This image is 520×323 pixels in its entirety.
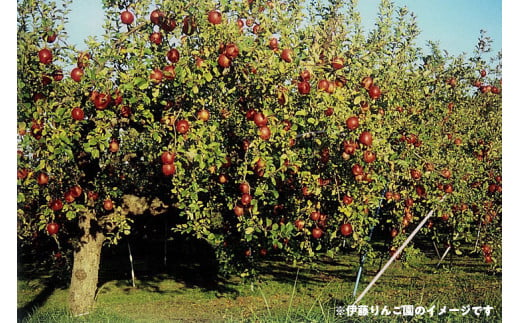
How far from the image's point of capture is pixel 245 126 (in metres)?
5.06

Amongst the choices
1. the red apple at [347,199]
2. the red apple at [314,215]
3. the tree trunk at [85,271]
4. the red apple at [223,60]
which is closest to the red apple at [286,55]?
the red apple at [223,60]

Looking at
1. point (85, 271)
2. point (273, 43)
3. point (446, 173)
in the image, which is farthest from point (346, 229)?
point (85, 271)

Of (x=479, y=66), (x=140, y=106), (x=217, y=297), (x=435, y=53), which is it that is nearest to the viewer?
(x=140, y=106)

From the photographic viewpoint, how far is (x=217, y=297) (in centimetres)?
841

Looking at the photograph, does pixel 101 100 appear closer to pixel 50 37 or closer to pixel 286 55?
pixel 50 37

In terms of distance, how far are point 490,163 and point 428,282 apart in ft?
9.61

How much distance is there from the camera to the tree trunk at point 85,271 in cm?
696

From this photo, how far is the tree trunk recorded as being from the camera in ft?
22.8

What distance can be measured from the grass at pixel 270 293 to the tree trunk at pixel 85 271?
0.21m

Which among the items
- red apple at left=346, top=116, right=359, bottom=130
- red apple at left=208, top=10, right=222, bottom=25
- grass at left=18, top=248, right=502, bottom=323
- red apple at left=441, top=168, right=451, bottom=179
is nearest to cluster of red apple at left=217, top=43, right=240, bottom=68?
red apple at left=208, top=10, right=222, bottom=25

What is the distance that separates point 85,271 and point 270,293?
10.1 ft

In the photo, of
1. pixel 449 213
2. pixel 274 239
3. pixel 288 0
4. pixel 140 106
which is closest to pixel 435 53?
pixel 449 213

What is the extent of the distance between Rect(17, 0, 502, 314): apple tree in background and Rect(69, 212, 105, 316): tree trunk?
0.02m
